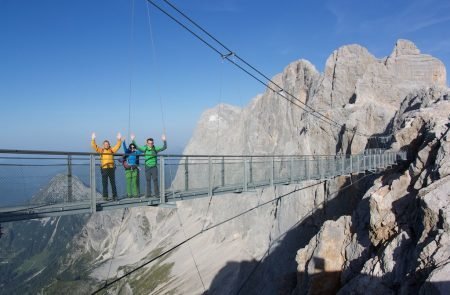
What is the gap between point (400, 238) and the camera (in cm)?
1191

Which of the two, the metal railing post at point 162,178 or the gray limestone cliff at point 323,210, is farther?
the gray limestone cliff at point 323,210

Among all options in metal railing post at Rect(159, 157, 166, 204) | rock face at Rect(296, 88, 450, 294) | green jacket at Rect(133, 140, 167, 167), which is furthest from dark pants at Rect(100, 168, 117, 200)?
rock face at Rect(296, 88, 450, 294)

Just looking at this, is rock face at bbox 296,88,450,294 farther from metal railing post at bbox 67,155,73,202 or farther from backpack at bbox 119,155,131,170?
metal railing post at bbox 67,155,73,202

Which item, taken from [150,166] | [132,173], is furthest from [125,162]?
[150,166]

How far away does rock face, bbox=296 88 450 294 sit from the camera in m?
9.30

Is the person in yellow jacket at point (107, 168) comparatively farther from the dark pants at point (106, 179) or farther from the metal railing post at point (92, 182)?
the metal railing post at point (92, 182)

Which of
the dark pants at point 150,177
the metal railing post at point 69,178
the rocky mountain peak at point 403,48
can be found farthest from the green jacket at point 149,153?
the rocky mountain peak at point 403,48

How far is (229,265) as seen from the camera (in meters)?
52.9

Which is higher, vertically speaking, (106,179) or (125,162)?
(125,162)

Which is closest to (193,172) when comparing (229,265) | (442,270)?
(442,270)

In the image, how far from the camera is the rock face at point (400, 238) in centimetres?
930

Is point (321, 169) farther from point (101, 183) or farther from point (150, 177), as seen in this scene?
point (101, 183)

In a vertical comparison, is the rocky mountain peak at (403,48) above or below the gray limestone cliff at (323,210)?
above

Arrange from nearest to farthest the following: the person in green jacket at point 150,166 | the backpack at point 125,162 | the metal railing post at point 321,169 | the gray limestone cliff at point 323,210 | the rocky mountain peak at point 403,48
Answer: the backpack at point 125,162 → the person in green jacket at point 150,166 → the gray limestone cliff at point 323,210 → the metal railing post at point 321,169 → the rocky mountain peak at point 403,48
